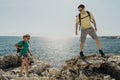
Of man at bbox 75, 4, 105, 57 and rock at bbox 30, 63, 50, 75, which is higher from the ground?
man at bbox 75, 4, 105, 57

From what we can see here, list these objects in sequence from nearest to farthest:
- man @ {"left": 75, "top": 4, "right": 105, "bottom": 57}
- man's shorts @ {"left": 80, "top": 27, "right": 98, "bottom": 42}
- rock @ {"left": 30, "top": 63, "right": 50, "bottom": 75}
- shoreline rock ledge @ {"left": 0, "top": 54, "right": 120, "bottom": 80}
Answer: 1. shoreline rock ledge @ {"left": 0, "top": 54, "right": 120, "bottom": 80}
2. man @ {"left": 75, "top": 4, "right": 105, "bottom": 57}
3. man's shorts @ {"left": 80, "top": 27, "right": 98, "bottom": 42}
4. rock @ {"left": 30, "top": 63, "right": 50, "bottom": 75}

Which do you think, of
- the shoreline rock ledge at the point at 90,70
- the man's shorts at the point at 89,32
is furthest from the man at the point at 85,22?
the shoreline rock ledge at the point at 90,70

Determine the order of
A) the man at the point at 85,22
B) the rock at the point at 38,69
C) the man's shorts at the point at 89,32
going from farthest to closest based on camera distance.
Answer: the rock at the point at 38,69 → the man's shorts at the point at 89,32 → the man at the point at 85,22

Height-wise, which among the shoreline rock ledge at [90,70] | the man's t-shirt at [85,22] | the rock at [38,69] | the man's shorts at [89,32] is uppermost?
the man's t-shirt at [85,22]

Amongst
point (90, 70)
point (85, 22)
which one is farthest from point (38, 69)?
point (85, 22)

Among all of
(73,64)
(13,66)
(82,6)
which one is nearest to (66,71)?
(73,64)

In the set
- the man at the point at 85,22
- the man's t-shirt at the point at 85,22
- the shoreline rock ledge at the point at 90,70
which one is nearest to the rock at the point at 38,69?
the shoreline rock ledge at the point at 90,70

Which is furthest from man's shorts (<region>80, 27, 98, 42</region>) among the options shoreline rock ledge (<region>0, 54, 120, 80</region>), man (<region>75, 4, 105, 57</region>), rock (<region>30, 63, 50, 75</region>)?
rock (<region>30, 63, 50, 75</region>)

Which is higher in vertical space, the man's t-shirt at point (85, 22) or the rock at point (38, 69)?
the man's t-shirt at point (85, 22)

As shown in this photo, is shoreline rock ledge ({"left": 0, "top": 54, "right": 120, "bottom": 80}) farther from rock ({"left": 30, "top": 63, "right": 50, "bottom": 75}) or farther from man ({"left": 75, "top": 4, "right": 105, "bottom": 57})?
rock ({"left": 30, "top": 63, "right": 50, "bottom": 75})

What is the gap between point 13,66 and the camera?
22.1 m

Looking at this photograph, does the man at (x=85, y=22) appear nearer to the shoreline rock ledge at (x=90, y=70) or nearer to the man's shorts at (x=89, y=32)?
the man's shorts at (x=89, y=32)

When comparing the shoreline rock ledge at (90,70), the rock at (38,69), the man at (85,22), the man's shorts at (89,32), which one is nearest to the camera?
the shoreline rock ledge at (90,70)

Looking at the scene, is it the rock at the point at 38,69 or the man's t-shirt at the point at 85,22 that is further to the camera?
the rock at the point at 38,69
